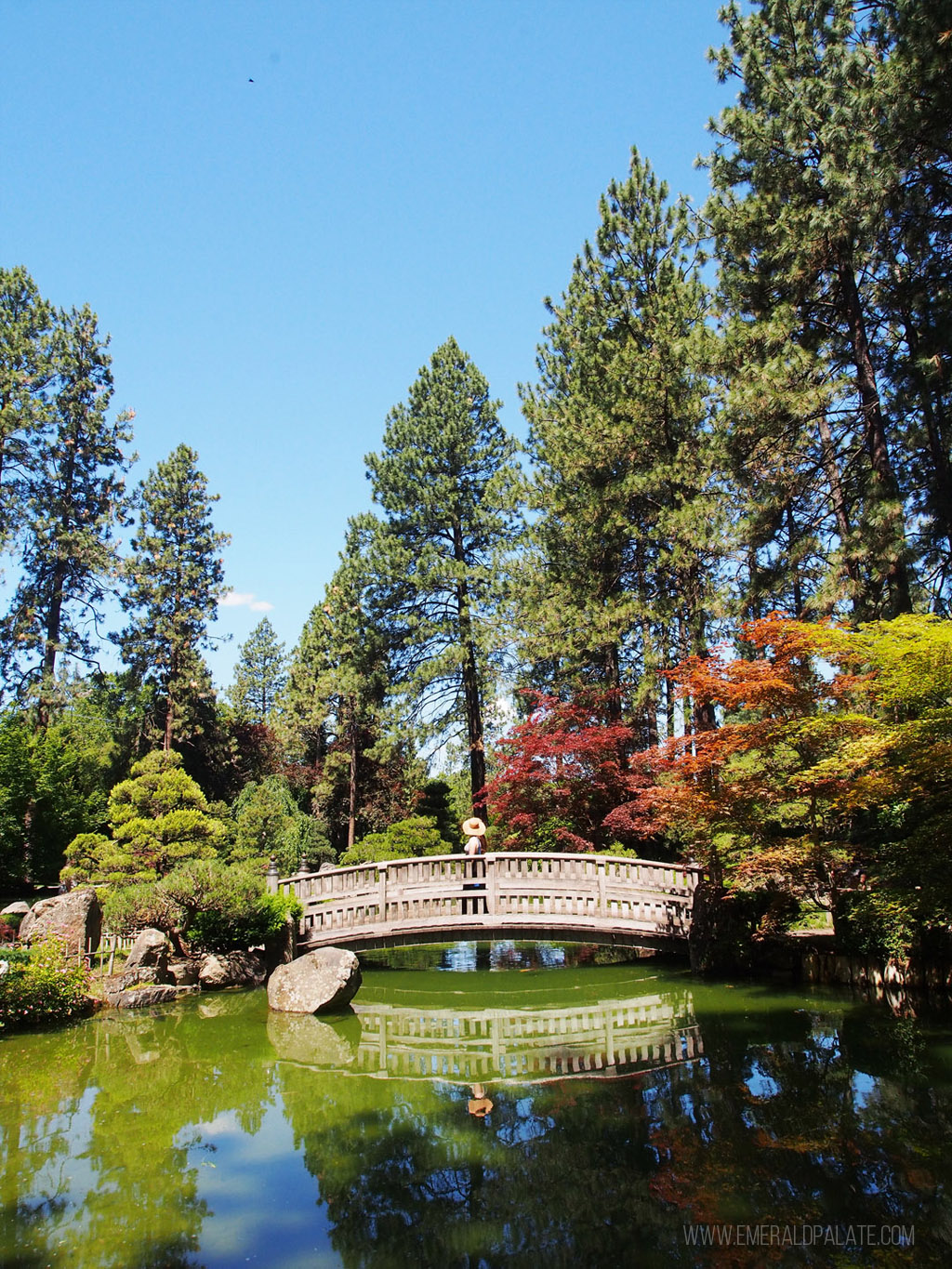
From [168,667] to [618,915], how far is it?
18436 millimetres

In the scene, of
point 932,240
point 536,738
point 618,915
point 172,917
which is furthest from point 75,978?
point 932,240

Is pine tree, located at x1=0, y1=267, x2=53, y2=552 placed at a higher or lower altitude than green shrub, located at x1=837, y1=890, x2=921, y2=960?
higher

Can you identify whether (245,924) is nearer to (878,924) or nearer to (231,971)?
(231,971)

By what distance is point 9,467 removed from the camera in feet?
78.3

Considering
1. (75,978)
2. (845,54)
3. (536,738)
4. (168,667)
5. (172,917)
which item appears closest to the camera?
(75,978)

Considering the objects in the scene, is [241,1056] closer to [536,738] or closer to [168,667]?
[536,738]

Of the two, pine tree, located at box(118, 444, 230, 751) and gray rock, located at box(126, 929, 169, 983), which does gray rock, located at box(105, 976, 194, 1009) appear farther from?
pine tree, located at box(118, 444, 230, 751)

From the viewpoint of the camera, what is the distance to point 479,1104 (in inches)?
279

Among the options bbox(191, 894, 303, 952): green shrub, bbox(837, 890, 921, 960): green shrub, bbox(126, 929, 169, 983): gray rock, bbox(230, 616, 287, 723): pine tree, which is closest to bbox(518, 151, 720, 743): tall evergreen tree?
bbox(837, 890, 921, 960): green shrub

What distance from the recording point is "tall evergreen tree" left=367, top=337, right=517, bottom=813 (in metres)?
20.6

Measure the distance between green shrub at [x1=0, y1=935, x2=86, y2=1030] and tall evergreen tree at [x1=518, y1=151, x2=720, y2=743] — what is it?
10.8m

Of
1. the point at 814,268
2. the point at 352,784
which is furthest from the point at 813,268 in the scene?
the point at 352,784

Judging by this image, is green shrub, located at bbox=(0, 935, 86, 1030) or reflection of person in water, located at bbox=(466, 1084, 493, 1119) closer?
reflection of person in water, located at bbox=(466, 1084, 493, 1119)

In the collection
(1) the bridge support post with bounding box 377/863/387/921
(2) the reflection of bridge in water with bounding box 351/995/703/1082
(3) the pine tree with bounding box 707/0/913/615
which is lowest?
(2) the reflection of bridge in water with bounding box 351/995/703/1082
